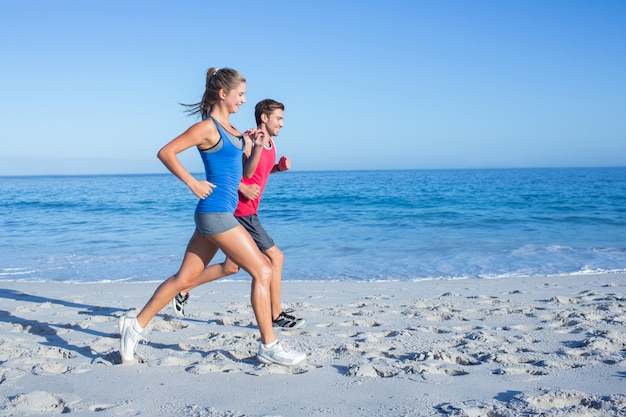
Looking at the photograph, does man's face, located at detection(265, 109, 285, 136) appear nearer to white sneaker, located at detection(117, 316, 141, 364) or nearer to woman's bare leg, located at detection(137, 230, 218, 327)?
woman's bare leg, located at detection(137, 230, 218, 327)

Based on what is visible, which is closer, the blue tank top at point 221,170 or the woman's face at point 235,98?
the blue tank top at point 221,170

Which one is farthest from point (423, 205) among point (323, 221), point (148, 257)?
point (148, 257)

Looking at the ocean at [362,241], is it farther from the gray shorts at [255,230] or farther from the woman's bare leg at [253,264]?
Answer: the woman's bare leg at [253,264]

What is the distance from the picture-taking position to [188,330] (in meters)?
4.43

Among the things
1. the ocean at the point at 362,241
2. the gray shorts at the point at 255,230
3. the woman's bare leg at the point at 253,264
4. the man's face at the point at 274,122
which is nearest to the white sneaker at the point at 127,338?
the woman's bare leg at the point at 253,264

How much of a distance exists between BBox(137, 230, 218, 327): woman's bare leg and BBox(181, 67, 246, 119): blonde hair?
821 millimetres

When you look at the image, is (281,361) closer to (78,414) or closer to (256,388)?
(256,388)

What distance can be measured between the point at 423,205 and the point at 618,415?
20.3 m

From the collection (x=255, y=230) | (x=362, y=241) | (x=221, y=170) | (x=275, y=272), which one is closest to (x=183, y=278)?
(x=221, y=170)

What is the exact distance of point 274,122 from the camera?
438cm

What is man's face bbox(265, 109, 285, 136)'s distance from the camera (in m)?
4.36

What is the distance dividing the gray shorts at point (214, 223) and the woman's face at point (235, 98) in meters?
0.68

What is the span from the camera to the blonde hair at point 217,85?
3264 millimetres

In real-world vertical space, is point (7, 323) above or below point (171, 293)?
below
